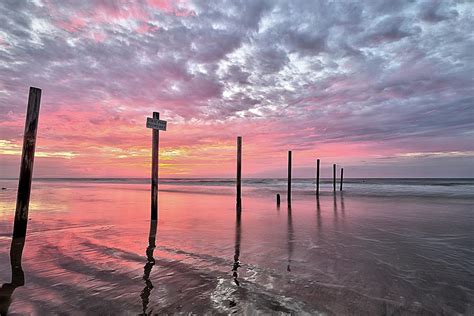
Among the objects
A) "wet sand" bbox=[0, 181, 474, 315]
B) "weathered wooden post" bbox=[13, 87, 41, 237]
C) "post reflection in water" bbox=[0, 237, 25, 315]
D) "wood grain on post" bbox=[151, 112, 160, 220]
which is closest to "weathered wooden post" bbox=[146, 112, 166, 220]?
"wood grain on post" bbox=[151, 112, 160, 220]

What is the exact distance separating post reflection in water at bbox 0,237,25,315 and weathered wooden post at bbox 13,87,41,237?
61 cm

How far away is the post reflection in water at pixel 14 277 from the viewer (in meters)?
3.69

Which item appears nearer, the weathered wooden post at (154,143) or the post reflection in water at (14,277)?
the post reflection in water at (14,277)

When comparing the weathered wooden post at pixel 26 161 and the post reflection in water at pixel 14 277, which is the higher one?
the weathered wooden post at pixel 26 161

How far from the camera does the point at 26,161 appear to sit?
7555 millimetres

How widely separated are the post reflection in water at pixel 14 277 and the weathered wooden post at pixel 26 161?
0.61 m

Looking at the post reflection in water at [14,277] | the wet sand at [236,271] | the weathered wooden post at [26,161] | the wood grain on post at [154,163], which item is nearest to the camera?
the post reflection in water at [14,277]

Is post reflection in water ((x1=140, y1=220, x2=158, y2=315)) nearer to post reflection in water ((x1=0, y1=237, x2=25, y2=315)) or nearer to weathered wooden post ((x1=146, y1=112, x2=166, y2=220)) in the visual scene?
post reflection in water ((x1=0, y1=237, x2=25, y2=315))

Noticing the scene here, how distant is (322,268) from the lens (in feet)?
18.3

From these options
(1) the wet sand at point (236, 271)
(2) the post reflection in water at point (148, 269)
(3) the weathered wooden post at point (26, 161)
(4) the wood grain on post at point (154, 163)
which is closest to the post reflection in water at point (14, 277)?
(1) the wet sand at point (236, 271)

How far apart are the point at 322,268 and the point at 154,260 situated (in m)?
3.61

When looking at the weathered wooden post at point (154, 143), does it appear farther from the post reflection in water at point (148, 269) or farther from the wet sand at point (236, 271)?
the post reflection in water at point (148, 269)

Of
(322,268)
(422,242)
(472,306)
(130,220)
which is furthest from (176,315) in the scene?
(130,220)

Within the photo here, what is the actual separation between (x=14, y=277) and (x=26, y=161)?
4.01 m
